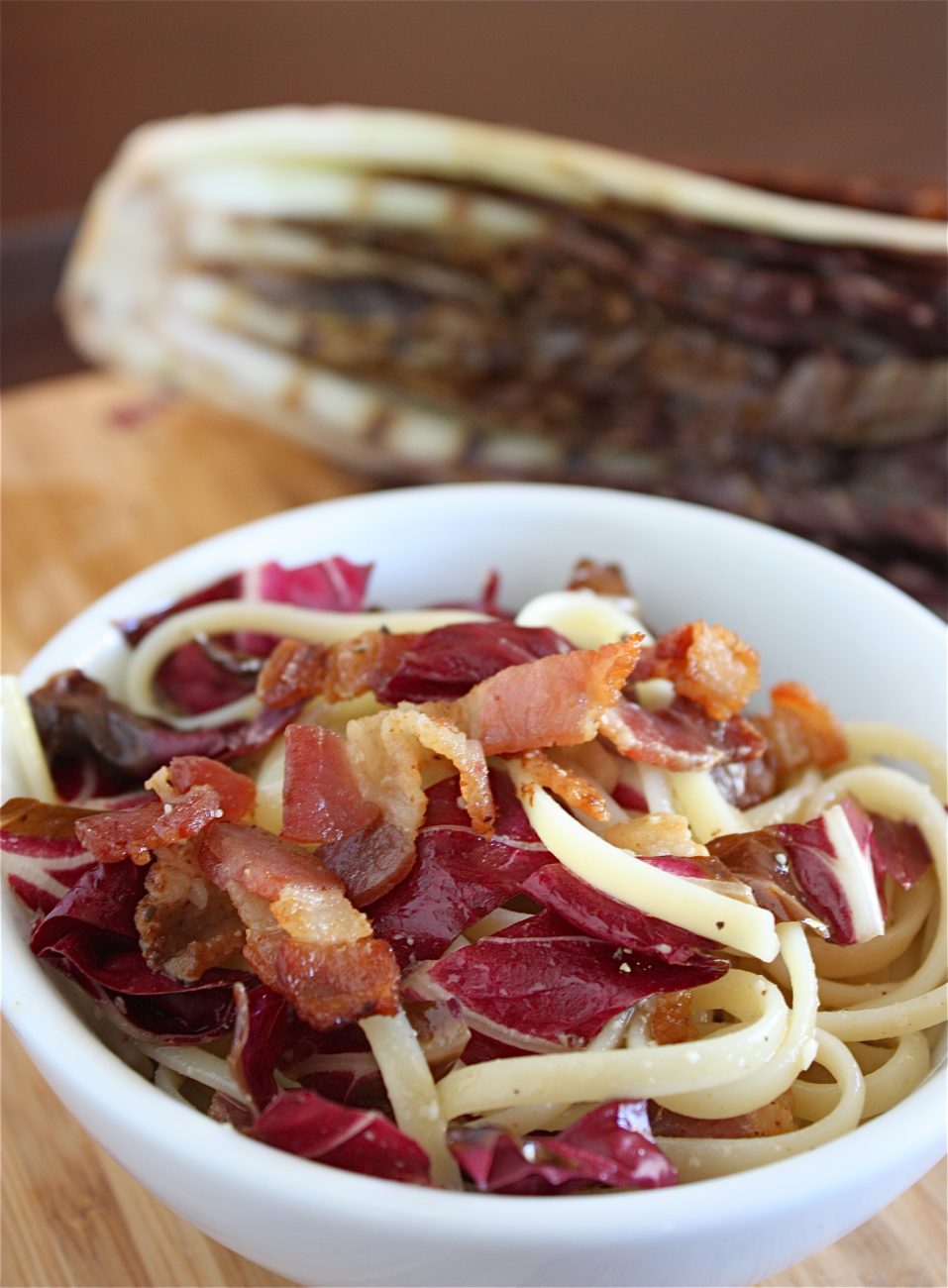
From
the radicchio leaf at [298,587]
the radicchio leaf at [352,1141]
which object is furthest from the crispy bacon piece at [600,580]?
the radicchio leaf at [352,1141]

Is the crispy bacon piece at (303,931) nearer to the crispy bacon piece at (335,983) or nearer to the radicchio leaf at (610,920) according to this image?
the crispy bacon piece at (335,983)

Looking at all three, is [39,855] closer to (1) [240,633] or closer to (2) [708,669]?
(1) [240,633]

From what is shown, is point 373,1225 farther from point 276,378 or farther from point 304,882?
point 276,378

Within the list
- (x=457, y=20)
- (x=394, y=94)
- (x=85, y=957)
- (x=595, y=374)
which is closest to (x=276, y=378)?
(x=595, y=374)

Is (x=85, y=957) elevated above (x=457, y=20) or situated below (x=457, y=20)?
below

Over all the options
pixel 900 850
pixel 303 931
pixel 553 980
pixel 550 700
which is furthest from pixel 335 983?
pixel 900 850

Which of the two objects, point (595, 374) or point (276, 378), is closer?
point (595, 374)

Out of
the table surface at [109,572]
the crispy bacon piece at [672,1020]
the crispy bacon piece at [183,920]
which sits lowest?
the table surface at [109,572]

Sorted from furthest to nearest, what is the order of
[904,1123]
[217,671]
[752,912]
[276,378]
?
[276,378], [217,671], [752,912], [904,1123]
